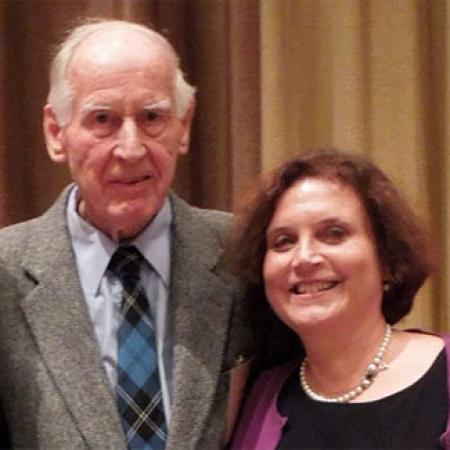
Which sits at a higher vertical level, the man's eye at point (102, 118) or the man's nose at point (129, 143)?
the man's eye at point (102, 118)

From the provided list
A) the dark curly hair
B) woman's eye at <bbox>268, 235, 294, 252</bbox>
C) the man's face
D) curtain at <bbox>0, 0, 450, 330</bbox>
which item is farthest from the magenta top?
curtain at <bbox>0, 0, 450, 330</bbox>

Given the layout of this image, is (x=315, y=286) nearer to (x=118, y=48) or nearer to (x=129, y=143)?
(x=129, y=143)

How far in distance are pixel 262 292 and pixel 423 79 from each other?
92 centimetres

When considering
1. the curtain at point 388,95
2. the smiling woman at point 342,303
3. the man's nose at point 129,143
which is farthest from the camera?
the curtain at point 388,95

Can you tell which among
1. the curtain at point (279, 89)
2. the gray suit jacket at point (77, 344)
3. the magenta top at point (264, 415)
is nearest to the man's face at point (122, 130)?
the gray suit jacket at point (77, 344)

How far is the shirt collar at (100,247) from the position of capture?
5.29 feet

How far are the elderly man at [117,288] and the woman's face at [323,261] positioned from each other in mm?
171

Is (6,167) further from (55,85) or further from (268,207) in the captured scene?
(268,207)

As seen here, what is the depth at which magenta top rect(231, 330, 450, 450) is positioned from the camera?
150 cm

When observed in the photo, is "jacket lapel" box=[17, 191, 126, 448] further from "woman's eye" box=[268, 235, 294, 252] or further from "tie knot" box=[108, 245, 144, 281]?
"woman's eye" box=[268, 235, 294, 252]

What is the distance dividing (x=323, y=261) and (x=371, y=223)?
0.38ft

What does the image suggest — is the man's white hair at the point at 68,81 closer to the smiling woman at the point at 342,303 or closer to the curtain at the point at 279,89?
the smiling woman at the point at 342,303

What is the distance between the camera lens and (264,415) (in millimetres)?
1552

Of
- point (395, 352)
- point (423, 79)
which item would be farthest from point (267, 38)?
point (395, 352)
